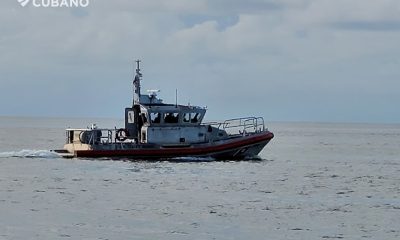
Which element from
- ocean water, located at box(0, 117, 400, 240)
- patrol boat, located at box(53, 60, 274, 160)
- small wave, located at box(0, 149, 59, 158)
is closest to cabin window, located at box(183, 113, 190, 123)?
patrol boat, located at box(53, 60, 274, 160)

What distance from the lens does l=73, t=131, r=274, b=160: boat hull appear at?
57481 mm

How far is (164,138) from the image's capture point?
58.0m

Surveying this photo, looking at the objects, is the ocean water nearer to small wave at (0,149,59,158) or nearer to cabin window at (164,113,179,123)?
small wave at (0,149,59,158)

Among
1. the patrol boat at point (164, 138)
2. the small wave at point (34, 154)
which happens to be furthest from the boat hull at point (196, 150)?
the small wave at point (34, 154)

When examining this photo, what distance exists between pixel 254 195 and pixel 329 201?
3868mm

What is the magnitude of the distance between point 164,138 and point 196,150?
212 centimetres

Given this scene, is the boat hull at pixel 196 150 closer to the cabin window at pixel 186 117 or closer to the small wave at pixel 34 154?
the cabin window at pixel 186 117

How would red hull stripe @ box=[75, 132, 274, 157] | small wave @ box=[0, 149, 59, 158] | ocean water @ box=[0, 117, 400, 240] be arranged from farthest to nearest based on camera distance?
small wave @ box=[0, 149, 59, 158] < red hull stripe @ box=[75, 132, 274, 157] < ocean water @ box=[0, 117, 400, 240]

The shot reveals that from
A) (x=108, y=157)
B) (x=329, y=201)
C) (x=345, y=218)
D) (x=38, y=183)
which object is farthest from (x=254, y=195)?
(x=108, y=157)

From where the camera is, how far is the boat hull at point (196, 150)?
189ft

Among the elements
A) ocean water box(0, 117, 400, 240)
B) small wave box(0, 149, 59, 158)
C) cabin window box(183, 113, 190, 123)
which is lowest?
ocean water box(0, 117, 400, 240)

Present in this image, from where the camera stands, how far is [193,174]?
172 feet

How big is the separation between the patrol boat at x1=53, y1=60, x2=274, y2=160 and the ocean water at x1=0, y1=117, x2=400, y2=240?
0.75 metres

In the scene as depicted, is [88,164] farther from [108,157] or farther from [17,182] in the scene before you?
[17,182]
